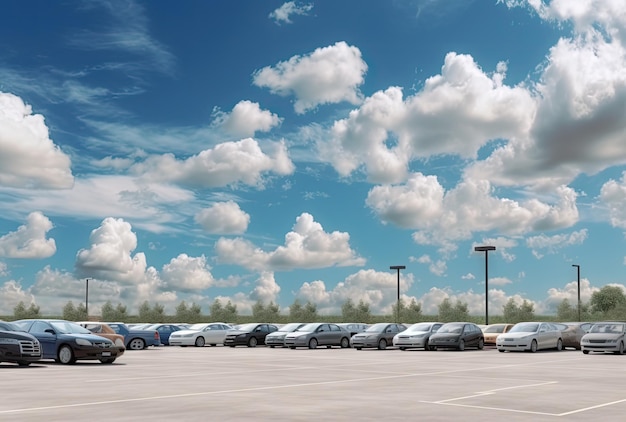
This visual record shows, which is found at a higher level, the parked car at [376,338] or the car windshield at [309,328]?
the car windshield at [309,328]

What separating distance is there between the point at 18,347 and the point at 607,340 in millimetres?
22976

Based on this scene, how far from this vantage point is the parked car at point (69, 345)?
25859 millimetres

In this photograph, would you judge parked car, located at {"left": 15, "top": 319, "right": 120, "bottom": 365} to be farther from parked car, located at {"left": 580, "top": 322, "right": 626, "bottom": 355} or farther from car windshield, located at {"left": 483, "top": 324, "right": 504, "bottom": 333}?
car windshield, located at {"left": 483, "top": 324, "right": 504, "bottom": 333}

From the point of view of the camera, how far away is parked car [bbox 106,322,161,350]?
4072cm

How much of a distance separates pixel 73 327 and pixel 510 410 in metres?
17.9

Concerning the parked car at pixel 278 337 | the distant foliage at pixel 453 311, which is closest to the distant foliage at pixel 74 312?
the distant foliage at pixel 453 311

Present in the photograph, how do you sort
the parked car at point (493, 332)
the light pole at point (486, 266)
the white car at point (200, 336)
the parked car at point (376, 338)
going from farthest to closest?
1. the light pole at point (486, 266)
2. the white car at point (200, 336)
3. the parked car at point (493, 332)
4. the parked car at point (376, 338)

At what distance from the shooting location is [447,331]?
125 feet

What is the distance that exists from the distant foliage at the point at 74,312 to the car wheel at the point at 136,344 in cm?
6537

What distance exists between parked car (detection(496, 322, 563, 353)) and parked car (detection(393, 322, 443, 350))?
10.8 feet

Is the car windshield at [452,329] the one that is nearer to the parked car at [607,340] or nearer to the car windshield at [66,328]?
the parked car at [607,340]

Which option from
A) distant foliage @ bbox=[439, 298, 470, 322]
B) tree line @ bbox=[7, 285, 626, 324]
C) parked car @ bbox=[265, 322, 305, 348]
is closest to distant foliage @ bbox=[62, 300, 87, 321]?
tree line @ bbox=[7, 285, 626, 324]

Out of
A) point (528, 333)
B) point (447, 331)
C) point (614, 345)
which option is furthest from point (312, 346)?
point (614, 345)

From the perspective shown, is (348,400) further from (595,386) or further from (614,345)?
(614,345)
